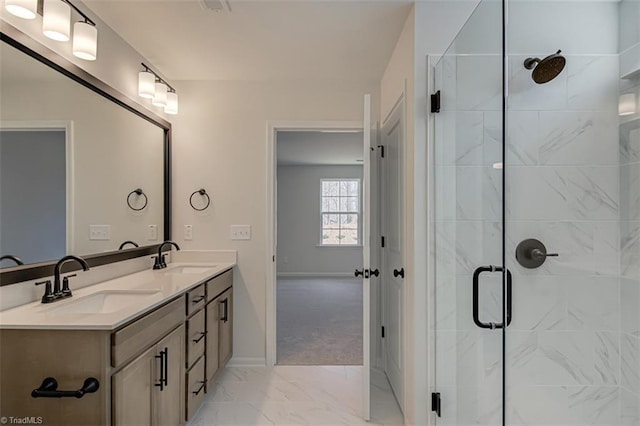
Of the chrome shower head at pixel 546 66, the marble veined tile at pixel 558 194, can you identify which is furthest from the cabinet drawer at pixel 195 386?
the chrome shower head at pixel 546 66

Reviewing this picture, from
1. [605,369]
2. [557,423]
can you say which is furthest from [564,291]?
[557,423]

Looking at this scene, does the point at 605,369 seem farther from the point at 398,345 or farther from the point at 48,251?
the point at 48,251

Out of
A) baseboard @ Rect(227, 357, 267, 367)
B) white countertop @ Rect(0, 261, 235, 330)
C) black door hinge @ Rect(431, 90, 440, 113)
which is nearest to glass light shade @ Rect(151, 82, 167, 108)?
white countertop @ Rect(0, 261, 235, 330)

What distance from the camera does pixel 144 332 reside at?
150 centimetres

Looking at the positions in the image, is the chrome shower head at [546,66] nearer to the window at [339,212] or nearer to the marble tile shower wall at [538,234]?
the marble tile shower wall at [538,234]

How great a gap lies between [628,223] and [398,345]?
1.48m

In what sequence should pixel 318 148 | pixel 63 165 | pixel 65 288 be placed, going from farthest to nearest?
pixel 318 148 → pixel 63 165 → pixel 65 288

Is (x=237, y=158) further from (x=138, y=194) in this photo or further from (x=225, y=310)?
(x=225, y=310)

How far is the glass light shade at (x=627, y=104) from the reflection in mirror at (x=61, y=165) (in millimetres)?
2888

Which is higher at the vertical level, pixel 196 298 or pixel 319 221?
pixel 319 221

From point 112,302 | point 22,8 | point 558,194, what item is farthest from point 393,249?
point 22,8

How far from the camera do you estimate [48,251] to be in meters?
1.67

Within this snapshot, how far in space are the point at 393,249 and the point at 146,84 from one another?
215 cm

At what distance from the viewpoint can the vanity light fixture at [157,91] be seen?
242 cm
